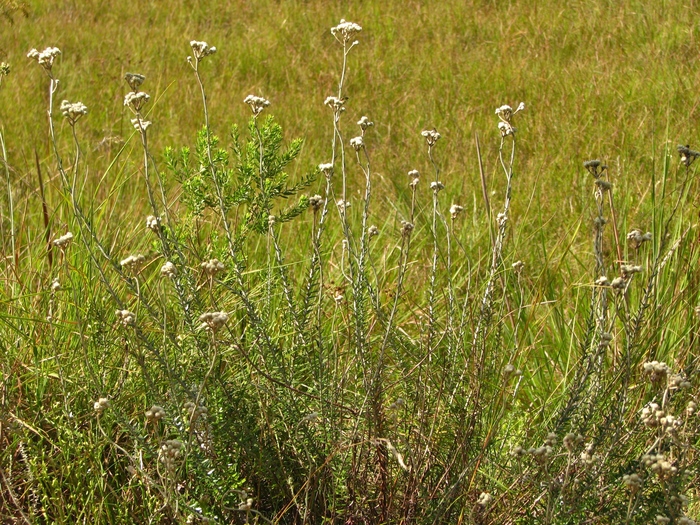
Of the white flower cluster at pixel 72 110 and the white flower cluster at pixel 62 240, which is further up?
the white flower cluster at pixel 72 110

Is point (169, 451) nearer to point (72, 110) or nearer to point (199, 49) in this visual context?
point (72, 110)

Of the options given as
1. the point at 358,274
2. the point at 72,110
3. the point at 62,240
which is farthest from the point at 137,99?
the point at 358,274

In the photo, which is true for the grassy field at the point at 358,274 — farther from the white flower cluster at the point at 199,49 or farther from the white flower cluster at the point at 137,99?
the white flower cluster at the point at 199,49

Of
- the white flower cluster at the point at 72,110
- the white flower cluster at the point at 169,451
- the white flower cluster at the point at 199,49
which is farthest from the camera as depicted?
the white flower cluster at the point at 199,49

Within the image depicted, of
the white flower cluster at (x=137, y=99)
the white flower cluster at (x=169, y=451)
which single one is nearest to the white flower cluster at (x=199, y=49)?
the white flower cluster at (x=137, y=99)

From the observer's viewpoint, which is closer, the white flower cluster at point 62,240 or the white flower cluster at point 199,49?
the white flower cluster at point 62,240

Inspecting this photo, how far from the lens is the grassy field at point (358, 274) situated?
189 cm

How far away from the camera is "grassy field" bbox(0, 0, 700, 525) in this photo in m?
1.89

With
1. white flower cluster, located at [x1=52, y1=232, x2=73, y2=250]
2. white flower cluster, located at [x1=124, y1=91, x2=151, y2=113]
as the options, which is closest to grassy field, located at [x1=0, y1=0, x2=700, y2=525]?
white flower cluster, located at [x1=52, y1=232, x2=73, y2=250]

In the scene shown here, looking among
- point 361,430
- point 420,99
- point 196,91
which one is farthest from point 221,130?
point 361,430

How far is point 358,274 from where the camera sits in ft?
6.93

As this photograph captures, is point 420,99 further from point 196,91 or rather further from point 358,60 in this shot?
point 196,91

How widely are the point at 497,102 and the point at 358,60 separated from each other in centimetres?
145

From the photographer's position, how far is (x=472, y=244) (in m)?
3.73
